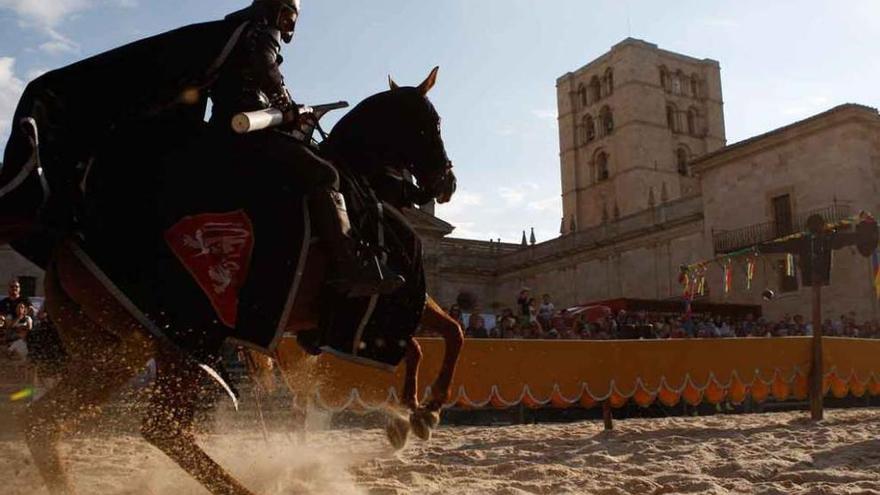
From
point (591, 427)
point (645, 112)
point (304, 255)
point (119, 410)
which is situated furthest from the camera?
point (645, 112)

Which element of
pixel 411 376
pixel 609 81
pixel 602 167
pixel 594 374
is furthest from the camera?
pixel 602 167

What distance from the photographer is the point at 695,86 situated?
6850 centimetres

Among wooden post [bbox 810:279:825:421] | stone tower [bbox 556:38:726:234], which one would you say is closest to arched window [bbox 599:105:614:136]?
stone tower [bbox 556:38:726:234]

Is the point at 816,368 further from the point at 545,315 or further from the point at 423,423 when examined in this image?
the point at 423,423

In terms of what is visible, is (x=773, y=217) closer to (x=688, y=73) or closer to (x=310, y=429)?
(x=310, y=429)

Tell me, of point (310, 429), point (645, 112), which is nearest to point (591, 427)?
point (310, 429)

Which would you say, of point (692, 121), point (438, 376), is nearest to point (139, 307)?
point (438, 376)

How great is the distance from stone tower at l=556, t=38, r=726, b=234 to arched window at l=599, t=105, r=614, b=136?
0.02 meters

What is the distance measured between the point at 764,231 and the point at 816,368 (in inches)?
873

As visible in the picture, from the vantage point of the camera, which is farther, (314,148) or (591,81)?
(591,81)

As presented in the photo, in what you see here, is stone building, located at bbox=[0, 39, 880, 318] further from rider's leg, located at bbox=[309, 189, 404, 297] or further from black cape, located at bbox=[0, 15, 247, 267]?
black cape, located at bbox=[0, 15, 247, 267]

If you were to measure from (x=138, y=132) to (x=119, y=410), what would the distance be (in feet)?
9.30

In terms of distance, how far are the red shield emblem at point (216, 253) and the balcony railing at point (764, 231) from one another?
31.2 meters

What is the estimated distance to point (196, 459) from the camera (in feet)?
12.1
